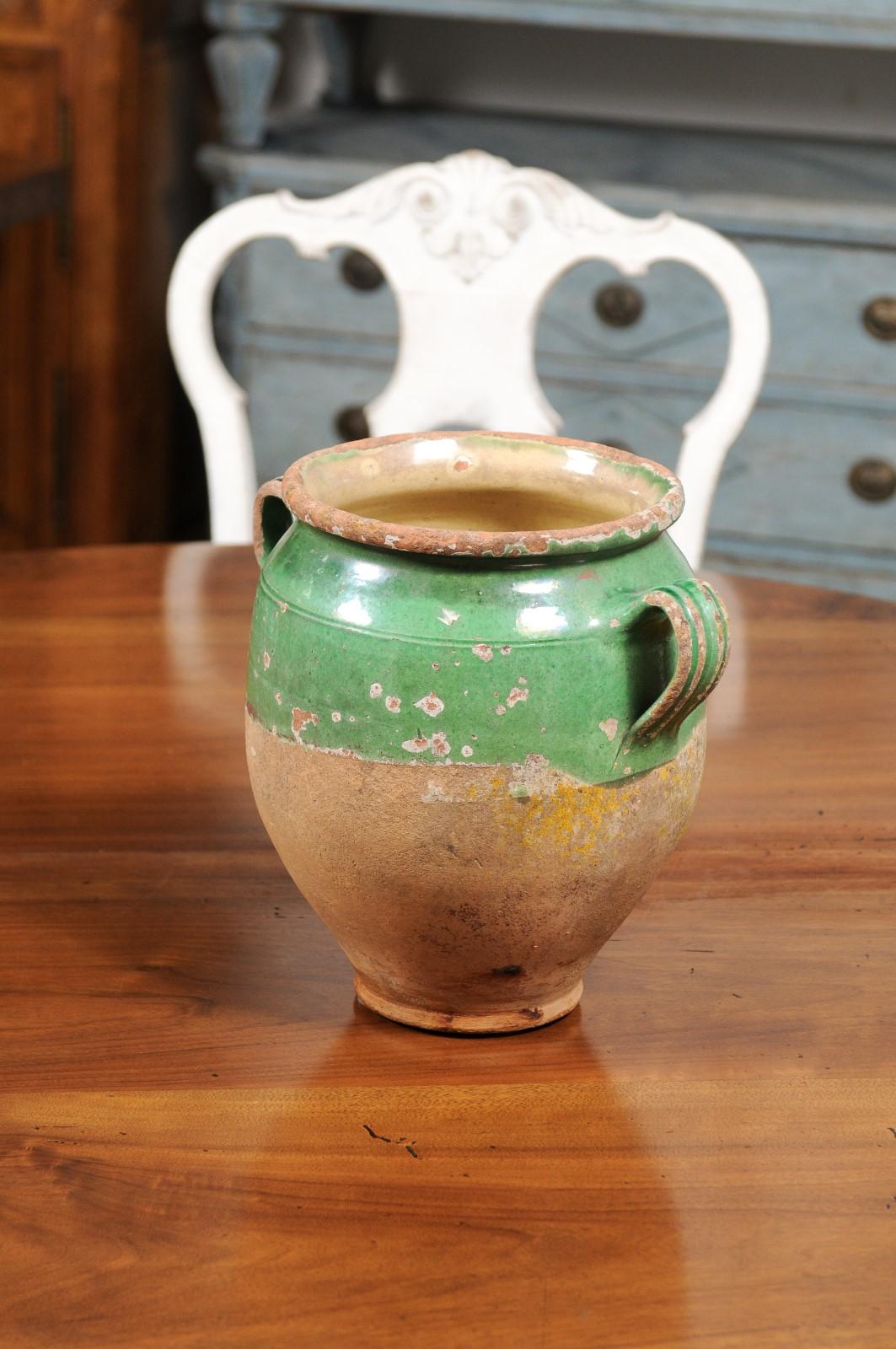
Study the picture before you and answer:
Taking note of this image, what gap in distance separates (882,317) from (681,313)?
0.27 meters

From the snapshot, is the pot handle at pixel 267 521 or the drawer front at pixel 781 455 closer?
the pot handle at pixel 267 521

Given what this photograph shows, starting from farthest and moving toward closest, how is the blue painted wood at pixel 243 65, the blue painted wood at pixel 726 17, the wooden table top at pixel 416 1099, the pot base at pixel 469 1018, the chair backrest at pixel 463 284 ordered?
the blue painted wood at pixel 243 65 < the blue painted wood at pixel 726 17 < the chair backrest at pixel 463 284 < the pot base at pixel 469 1018 < the wooden table top at pixel 416 1099

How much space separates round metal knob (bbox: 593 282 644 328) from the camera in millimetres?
2240

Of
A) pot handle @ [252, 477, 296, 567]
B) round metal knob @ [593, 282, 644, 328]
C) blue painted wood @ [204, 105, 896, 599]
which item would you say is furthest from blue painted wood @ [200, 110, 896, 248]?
pot handle @ [252, 477, 296, 567]

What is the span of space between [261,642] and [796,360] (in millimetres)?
1780

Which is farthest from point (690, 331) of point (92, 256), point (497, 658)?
point (497, 658)

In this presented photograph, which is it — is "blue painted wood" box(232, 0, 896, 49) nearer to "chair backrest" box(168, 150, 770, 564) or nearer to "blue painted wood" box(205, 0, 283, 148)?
"blue painted wood" box(205, 0, 283, 148)

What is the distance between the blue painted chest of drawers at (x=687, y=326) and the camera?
2186mm

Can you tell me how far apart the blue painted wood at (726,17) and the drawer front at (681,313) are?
27 cm

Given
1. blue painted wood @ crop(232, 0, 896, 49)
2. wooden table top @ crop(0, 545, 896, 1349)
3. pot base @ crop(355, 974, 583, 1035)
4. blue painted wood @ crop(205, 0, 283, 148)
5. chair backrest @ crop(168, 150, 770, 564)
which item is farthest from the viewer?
blue painted wood @ crop(205, 0, 283, 148)

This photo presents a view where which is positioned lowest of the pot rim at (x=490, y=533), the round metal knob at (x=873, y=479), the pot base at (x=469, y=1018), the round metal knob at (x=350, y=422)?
the round metal knob at (x=350, y=422)

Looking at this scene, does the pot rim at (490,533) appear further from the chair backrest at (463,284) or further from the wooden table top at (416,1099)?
the chair backrest at (463,284)

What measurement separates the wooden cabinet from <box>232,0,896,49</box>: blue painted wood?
0.49 m

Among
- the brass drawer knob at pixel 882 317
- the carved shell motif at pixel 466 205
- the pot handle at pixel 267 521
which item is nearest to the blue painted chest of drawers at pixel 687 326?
the brass drawer knob at pixel 882 317
